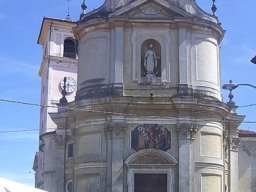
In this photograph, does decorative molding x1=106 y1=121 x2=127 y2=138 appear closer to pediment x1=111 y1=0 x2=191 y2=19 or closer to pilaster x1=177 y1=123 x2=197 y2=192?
pilaster x1=177 y1=123 x2=197 y2=192

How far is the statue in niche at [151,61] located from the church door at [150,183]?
4.34 meters

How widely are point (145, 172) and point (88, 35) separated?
728cm

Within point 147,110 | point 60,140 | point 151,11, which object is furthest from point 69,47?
point 147,110

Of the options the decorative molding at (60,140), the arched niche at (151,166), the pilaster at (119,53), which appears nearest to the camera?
the arched niche at (151,166)

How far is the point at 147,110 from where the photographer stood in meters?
26.5

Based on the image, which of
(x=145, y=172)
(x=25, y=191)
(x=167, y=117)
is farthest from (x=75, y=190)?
(x=25, y=191)

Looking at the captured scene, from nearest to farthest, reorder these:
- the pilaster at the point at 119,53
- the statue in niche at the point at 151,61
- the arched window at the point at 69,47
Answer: the pilaster at the point at 119,53
the statue in niche at the point at 151,61
the arched window at the point at 69,47

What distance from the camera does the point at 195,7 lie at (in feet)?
93.8

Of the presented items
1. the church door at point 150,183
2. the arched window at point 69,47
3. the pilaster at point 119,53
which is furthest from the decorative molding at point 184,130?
the arched window at point 69,47

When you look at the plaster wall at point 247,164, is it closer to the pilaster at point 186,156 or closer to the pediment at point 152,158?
the pilaster at point 186,156

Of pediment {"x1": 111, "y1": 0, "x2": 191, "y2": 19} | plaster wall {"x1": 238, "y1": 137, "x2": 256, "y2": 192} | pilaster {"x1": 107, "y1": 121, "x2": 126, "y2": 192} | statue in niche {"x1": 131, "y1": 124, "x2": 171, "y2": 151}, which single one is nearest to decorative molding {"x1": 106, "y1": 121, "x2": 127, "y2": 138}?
pilaster {"x1": 107, "y1": 121, "x2": 126, "y2": 192}

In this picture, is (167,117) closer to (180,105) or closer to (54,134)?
(180,105)

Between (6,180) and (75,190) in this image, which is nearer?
(6,180)

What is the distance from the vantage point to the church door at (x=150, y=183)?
1030 inches
